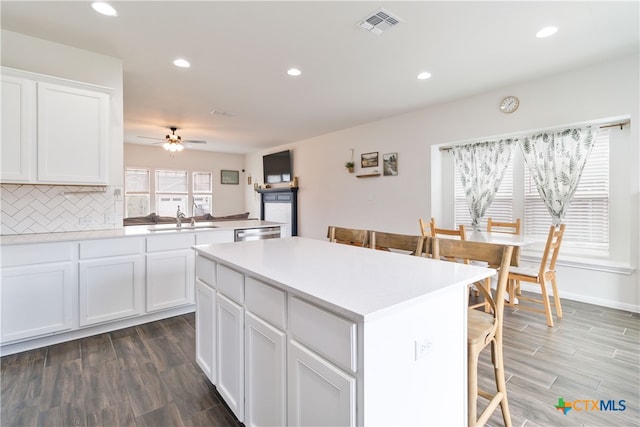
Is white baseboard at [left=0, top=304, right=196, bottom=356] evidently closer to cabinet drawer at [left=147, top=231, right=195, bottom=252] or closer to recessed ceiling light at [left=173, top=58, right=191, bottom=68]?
cabinet drawer at [left=147, top=231, right=195, bottom=252]

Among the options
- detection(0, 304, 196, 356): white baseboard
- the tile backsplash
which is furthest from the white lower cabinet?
the tile backsplash

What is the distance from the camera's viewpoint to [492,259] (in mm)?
1466

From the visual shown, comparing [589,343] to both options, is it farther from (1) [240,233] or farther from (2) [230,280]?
(1) [240,233]

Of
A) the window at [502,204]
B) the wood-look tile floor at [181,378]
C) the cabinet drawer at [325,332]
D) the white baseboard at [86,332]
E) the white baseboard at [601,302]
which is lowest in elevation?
the wood-look tile floor at [181,378]

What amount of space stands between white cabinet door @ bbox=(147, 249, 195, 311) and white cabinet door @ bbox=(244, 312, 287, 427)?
77.1 inches

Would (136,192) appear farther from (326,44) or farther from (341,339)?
(341,339)

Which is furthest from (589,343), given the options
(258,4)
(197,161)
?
(197,161)

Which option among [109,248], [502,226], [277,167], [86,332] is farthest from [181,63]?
[277,167]

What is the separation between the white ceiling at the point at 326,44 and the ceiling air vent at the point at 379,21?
0.04 metres

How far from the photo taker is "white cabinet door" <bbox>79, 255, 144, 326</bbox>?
256 centimetres

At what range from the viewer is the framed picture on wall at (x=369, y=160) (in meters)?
5.25

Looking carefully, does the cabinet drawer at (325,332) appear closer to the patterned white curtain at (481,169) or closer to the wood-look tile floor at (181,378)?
the wood-look tile floor at (181,378)

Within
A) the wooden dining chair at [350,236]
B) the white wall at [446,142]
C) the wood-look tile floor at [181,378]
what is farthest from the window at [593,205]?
the wooden dining chair at [350,236]

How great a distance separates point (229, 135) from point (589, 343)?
6402 millimetres
